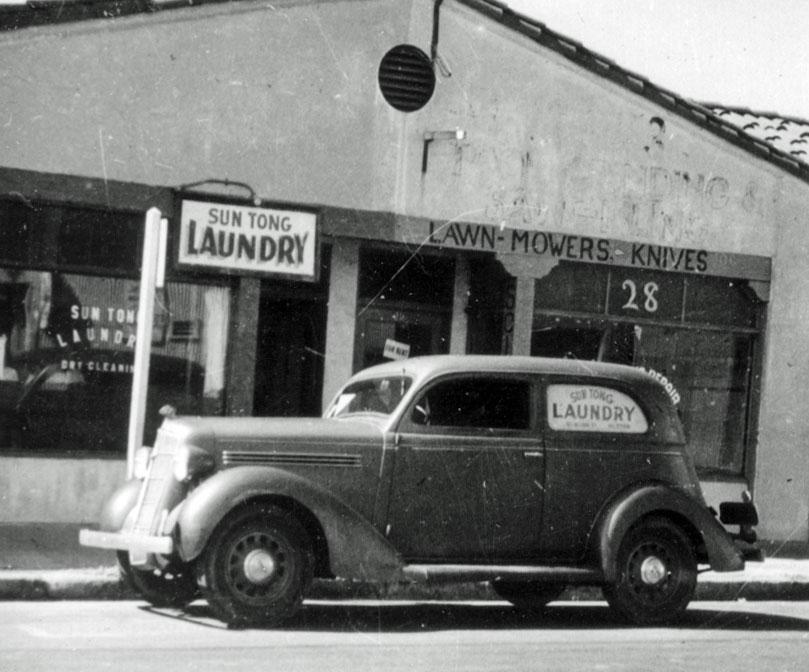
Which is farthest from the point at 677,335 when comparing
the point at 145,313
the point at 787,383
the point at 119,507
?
the point at 119,507

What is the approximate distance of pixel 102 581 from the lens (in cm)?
1058

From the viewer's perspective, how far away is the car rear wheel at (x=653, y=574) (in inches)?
400

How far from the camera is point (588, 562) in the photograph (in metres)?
10.2

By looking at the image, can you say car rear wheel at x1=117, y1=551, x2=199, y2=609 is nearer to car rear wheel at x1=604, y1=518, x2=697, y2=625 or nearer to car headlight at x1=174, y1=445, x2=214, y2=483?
car headlight at x1=174, y1=445, x2=214, y2=483

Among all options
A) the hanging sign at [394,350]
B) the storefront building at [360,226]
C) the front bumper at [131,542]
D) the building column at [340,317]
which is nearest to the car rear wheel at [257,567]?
the front bumper at [131,542]

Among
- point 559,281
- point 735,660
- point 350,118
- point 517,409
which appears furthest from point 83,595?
point 559,281

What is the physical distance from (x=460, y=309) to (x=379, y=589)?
5.99 metres

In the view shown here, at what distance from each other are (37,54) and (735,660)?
8.70 metres

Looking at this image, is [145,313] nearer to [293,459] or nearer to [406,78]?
[293,459]

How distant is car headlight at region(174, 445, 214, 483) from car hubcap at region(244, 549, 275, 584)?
0.61m

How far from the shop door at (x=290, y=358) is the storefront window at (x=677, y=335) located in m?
2.43

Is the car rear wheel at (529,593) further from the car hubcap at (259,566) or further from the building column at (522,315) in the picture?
the building column at (522,315)

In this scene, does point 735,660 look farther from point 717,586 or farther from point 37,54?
point 37,54

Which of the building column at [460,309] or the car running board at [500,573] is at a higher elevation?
the building column at [460,309]
